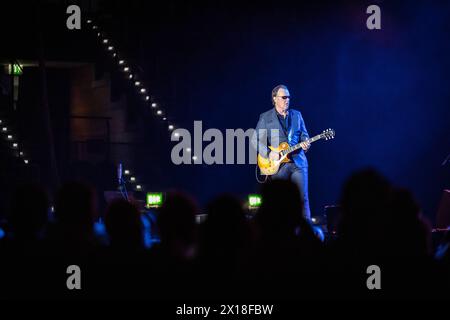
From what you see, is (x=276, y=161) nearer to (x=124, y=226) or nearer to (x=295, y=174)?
(x=295, y=174)

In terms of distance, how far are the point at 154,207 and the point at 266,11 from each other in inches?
191

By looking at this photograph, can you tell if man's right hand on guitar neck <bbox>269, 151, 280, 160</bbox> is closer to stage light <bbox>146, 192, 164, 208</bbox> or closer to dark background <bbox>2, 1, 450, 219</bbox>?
stage light <bbox>146, 192, 164, 208</bbox>

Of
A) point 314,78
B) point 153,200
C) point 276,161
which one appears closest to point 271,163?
point 276,161

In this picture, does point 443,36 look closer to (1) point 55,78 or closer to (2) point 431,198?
(2) point 431,198

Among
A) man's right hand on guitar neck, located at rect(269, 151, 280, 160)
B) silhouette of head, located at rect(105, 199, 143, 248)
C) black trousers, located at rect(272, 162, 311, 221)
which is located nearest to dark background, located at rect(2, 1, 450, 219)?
man's right hand on guitar neck, located at rect(269, 151, 280, 160)

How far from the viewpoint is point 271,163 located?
396 inches

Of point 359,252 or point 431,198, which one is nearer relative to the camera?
point 359,252

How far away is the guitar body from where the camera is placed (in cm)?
991

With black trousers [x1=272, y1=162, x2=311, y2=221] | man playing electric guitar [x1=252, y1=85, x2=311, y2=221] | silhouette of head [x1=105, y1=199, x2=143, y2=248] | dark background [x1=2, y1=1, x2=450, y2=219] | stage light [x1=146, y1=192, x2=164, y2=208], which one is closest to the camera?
silhouette of head [x1=105, y1=199, x2=143, y2=248]

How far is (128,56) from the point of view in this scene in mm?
15156

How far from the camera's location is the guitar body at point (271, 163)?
9914mm

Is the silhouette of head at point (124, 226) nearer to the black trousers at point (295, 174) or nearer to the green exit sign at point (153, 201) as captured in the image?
the black trousers at point (295, 174)

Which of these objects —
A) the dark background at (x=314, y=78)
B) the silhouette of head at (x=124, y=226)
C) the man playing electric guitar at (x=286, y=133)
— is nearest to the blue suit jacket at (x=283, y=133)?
the man playing electric guitar at (x=286, y=133)
